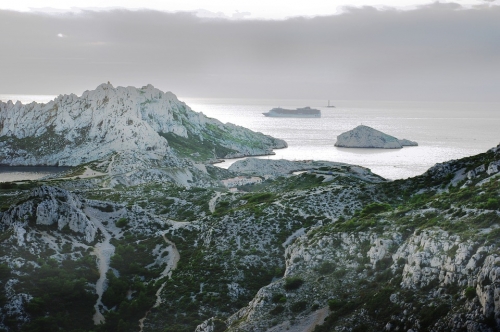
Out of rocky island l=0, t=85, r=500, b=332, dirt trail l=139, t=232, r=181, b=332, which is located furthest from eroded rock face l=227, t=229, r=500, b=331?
dirt trail l=139, t=232, r=181, b=332

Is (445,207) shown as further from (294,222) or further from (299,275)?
(294,222)

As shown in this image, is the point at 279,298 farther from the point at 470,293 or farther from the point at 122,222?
the point at 122,222

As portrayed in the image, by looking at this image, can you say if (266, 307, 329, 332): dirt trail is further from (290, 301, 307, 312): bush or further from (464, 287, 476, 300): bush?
(464, 287, 476, 300): bush

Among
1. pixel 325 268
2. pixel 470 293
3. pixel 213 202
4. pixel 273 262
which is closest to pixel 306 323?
pixel 325 268

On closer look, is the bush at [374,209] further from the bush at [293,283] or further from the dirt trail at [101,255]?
the dirt trail at [101,255]

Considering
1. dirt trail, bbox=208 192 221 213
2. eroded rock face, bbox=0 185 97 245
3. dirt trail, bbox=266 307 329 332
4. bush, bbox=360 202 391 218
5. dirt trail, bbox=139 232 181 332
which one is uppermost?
bush, bbox=360 202 391 218

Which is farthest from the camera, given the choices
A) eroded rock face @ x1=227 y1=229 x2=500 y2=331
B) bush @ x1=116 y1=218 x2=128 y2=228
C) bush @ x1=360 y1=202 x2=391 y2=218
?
bush @ x1=116 y1=218 x2=128 y2=228

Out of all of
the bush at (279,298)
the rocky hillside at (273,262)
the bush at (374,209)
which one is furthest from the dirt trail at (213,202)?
the bush at (279,298)
